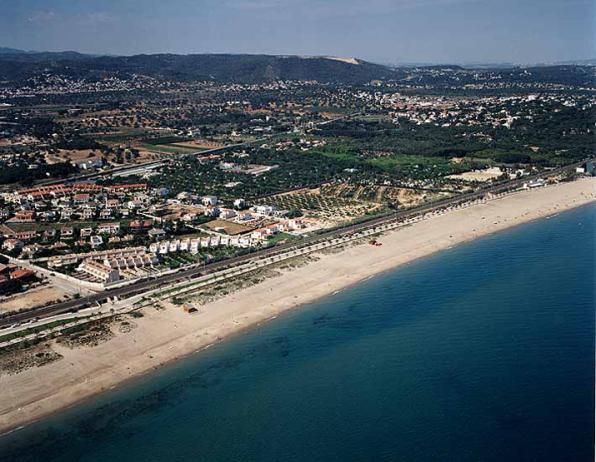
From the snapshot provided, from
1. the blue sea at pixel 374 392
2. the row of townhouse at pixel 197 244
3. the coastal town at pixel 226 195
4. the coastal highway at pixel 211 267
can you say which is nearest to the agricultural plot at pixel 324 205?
the coastal town at pixel 226 195

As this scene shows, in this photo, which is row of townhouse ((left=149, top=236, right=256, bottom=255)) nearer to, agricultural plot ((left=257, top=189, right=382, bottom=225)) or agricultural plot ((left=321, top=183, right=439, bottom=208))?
agricultural plot ((left=257, top=189, right=382, bottom=225))

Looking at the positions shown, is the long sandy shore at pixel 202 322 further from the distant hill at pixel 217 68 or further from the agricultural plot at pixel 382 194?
the distant hill at pixel 217 68

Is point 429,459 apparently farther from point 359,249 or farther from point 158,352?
point 359,249

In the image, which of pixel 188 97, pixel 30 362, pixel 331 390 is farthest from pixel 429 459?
pixel 188 97

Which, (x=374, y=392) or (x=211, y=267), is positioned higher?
(x=211, y=267)

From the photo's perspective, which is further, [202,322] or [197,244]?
[197,244]

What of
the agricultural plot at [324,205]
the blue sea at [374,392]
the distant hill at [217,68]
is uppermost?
the distant hill at [217,68]

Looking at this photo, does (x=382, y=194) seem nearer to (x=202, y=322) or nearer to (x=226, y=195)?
(x=226, y=195)

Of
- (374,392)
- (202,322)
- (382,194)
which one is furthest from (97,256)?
(382,194)
